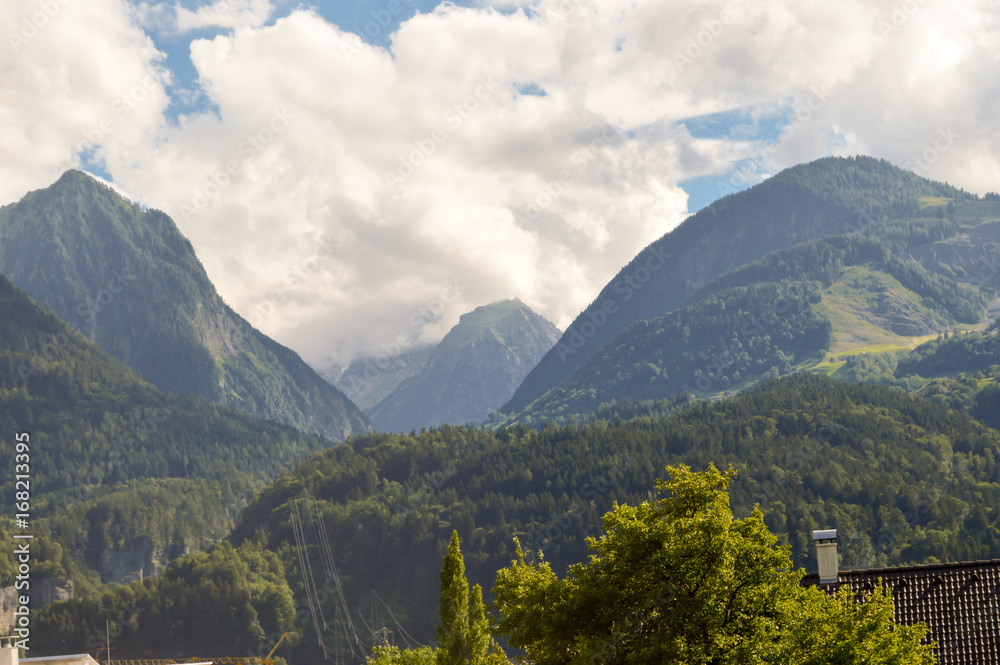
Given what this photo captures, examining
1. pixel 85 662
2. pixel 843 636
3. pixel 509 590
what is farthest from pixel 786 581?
pixel 85 662

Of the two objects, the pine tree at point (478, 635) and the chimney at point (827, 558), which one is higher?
the chimney at point (827, 558)

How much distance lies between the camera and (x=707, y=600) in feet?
123

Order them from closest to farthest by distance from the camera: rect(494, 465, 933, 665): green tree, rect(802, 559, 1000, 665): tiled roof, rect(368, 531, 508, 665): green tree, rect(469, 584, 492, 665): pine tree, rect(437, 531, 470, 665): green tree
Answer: rect(494, 465, 933, 665): green tree
rect(802, 559, 1000, 665): tiled roof
rect(469, 584, 492, 665): pine tree
rect(368, 531, 508, 665): green tree
rect(437, 531, 470, 665): green tree

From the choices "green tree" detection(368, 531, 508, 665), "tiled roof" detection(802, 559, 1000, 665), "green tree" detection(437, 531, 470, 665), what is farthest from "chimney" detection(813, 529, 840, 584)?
"green tree" detection(437, 531, 470, 665)

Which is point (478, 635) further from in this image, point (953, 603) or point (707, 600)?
point (707, 600)

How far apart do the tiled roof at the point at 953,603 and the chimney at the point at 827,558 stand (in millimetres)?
418

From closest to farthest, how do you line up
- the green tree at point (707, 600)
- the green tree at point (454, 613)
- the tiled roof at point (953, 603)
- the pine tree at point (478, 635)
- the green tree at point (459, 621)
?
the green tree at point (707, 600)
the tiled roof at point (953, 603)
the pine tree at point (478, 635)
the green tree at point (459, 621)
the green tree at point (454, 613)

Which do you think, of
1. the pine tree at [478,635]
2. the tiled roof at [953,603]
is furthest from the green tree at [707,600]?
the pine tree at [478,635]

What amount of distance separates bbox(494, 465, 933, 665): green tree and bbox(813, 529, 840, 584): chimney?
35.7ft

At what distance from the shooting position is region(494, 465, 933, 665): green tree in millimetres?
37219

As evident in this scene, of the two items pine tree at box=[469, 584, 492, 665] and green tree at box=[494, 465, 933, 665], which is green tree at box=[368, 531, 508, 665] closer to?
pine tree at box=[469, 584, 492, 665]

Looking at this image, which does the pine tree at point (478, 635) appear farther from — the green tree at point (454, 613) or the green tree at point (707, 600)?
the green tree at point (707, 600)

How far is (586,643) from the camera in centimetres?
4031

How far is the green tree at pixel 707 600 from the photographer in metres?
37.2
